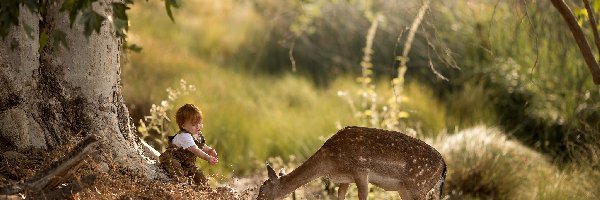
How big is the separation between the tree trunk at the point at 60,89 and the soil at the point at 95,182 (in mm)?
95

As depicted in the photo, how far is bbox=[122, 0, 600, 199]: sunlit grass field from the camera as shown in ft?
32.1

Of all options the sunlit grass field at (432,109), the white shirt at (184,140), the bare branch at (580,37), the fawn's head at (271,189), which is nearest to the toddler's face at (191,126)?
the white shirt at (184,140)

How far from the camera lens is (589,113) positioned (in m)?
11.1

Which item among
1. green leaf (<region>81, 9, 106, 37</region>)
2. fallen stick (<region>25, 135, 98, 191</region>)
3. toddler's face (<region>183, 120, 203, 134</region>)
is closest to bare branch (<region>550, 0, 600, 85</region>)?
toddler's face (<region>183, 120, 203, 134</region>)

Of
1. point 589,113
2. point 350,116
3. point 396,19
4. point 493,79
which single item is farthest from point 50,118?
point 396,19

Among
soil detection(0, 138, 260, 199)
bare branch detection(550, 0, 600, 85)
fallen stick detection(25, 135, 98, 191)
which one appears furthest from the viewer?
bare branch detection(550, 0, 600, 85)

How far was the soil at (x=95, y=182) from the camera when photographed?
6.03 m

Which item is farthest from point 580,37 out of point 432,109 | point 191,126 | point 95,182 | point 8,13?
point 432,109

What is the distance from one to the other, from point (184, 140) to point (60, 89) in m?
0.83

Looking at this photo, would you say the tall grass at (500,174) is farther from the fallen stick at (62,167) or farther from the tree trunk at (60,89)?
the fallen stick at (62,167)

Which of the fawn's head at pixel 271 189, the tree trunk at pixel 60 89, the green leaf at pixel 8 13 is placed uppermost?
the tree trunk at pixel 60 89

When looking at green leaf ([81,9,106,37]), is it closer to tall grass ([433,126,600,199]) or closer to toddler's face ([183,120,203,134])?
toddler's face ([183,120,203,134])

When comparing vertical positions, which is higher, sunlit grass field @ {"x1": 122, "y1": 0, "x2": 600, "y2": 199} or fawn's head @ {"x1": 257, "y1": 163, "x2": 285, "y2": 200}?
sunlit grass field @ {"x1": 122, "y1": 0, "x2": 600, "y2": 199}

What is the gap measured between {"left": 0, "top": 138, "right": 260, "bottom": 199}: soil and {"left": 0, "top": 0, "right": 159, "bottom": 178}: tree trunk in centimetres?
9
